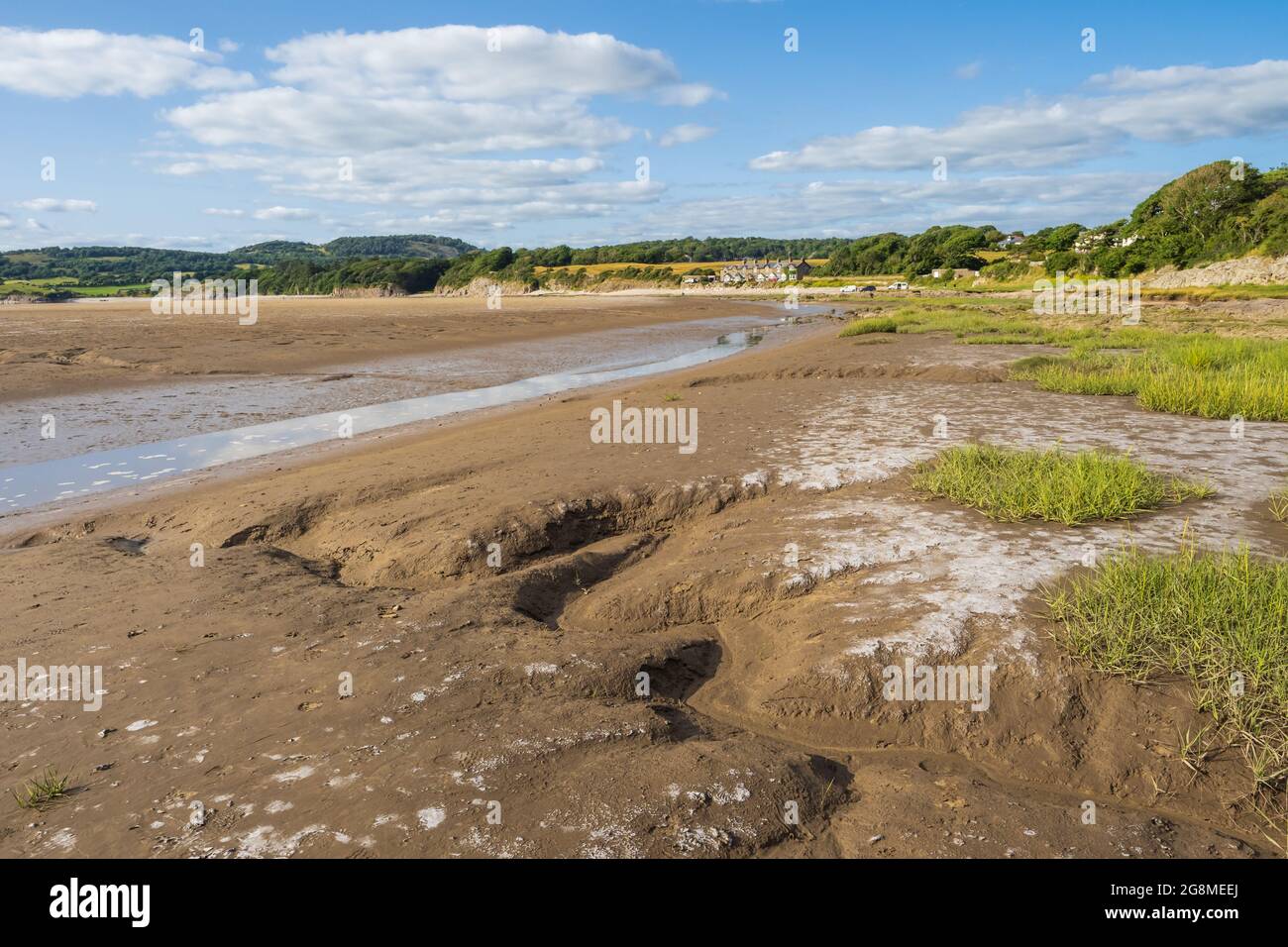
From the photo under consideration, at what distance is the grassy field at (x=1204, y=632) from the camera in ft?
12.4

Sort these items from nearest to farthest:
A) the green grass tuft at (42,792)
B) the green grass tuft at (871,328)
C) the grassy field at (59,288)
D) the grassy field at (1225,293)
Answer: the green grass tuft at (42,792), the green grass tuft at (871,328), the grassy field at (1225,293), the grassy field at (59,288)

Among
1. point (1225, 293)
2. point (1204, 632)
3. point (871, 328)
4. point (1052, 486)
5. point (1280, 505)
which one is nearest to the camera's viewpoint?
point (1204, 632)

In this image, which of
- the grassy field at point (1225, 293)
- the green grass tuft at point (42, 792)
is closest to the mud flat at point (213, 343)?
the green grass tuft at point (42, 792)

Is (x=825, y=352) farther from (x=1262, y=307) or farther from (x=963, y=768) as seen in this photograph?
(x=1262, y=307)

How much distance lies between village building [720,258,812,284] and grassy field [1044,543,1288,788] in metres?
104

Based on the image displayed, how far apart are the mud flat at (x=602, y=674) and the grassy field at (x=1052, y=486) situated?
22 centimetres

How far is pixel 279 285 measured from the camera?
382 ft

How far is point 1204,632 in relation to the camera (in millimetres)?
4223

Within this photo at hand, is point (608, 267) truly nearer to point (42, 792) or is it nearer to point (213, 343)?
point (213, 343)

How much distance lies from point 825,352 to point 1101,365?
814cm

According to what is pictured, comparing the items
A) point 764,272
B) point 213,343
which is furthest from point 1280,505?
point 764,272

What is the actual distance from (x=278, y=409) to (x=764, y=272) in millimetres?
100046

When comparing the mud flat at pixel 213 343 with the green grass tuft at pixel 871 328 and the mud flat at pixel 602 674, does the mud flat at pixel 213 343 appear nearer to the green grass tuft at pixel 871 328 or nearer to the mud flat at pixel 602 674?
the green grass tuft at pixel 871 328
